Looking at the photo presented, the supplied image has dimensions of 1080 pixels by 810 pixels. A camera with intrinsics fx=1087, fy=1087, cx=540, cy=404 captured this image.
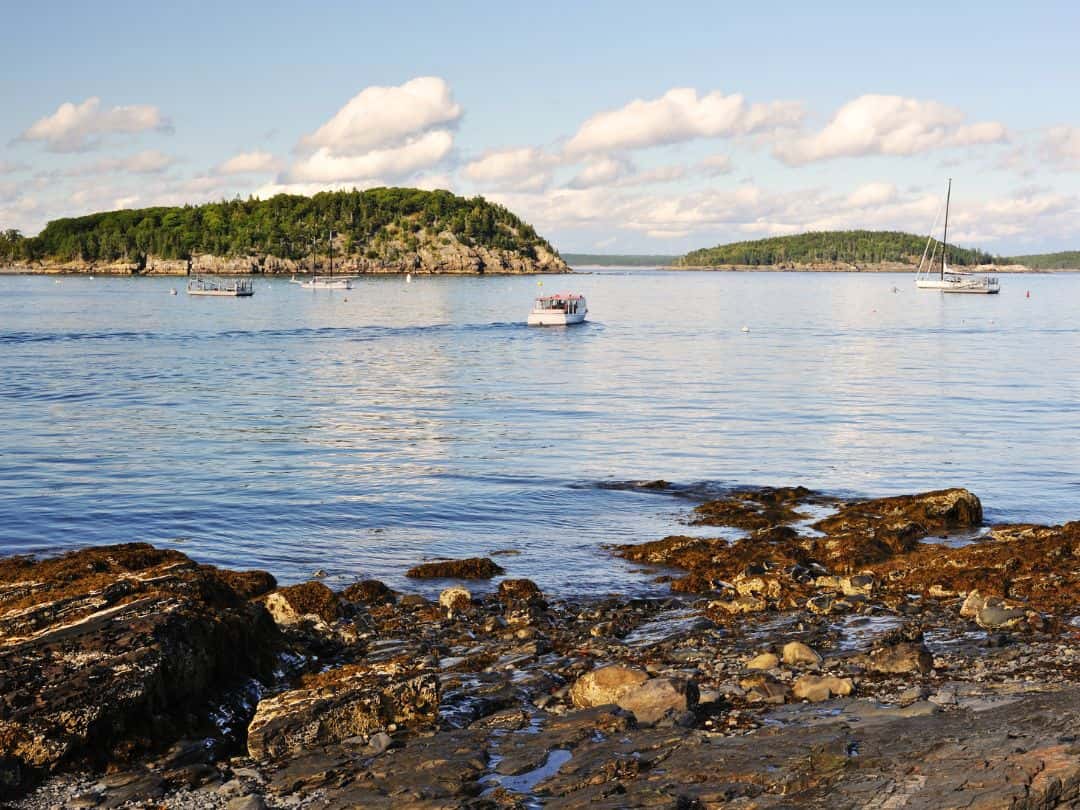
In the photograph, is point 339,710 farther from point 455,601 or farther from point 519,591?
point 519,591

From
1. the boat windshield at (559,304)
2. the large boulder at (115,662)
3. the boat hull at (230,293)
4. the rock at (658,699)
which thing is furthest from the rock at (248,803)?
the boat hull at (230,293)

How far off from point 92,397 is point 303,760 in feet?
122

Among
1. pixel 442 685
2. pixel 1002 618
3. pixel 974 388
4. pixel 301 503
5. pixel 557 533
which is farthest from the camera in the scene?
pixel 974 388

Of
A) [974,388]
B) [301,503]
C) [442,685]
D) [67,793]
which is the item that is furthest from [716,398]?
[67,793]

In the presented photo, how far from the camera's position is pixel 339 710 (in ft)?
32.2

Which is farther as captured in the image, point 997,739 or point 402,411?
point 402,411

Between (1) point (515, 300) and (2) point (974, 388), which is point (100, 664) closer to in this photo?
(2) point (974, 388)

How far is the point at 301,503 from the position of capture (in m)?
22.8

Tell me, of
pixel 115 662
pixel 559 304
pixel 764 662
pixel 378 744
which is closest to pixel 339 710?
pixel 378 744

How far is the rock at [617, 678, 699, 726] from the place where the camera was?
32.5ft

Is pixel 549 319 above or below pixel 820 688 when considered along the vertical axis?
above

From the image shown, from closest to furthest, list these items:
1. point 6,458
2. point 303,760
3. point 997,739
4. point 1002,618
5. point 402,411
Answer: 1. point 997,739
2. point 303,760
3. point 1002,618
4. point 6,458
5. point 402,411

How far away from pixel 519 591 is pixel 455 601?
3.51 ft

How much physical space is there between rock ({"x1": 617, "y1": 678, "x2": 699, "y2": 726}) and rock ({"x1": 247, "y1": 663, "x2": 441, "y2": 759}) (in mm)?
1850
